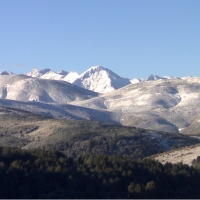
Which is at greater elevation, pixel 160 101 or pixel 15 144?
pixel 160 101

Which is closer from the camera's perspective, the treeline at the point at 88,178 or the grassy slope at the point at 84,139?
the treeline at the point at 88,178

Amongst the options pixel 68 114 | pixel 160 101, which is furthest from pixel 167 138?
pixel 160 101

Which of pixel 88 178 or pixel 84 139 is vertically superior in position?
pixel 88 178

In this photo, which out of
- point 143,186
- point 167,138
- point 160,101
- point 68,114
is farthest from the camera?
point 160,101

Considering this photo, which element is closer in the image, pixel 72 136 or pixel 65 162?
pixel 65 162

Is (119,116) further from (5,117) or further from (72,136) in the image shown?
(72,136)

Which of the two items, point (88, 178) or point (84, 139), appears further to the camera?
point (84, 139)

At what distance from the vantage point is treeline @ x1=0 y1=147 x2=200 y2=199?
782 inches

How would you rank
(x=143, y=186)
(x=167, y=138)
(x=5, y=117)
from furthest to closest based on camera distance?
1. (x=5, y=117)
2. (x=167, y=138)
3. (x=143, y=186)

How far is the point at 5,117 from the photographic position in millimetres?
98000

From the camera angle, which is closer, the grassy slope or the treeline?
the treeline

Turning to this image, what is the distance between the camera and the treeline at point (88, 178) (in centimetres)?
1986

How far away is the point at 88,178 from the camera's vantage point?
71.5 ft

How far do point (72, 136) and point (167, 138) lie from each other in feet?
49.6
